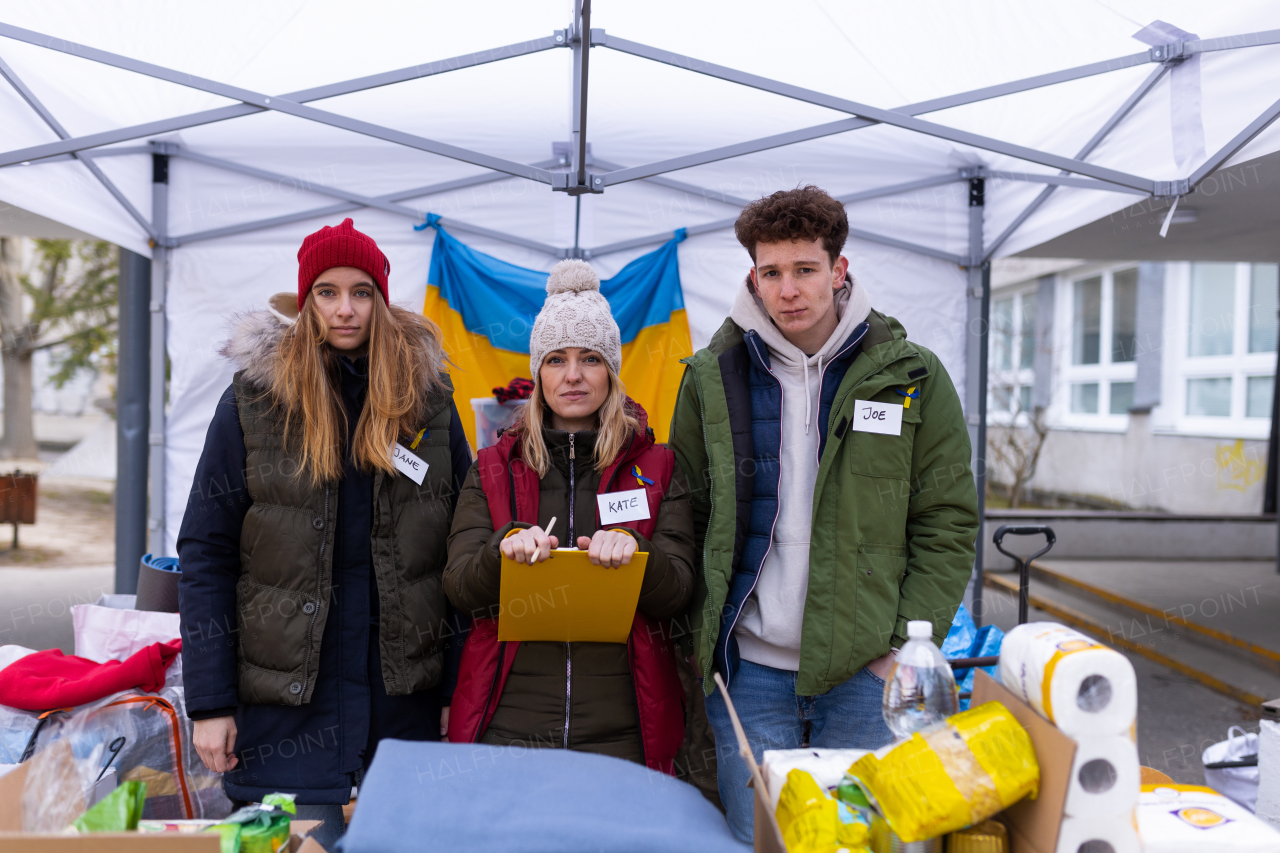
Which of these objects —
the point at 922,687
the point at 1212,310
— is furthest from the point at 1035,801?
the point at 1212,310

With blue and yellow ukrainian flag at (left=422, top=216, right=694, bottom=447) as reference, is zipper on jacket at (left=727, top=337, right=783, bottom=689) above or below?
below

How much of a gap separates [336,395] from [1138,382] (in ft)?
37.1

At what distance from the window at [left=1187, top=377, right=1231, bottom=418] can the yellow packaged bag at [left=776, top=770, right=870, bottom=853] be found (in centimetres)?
1048

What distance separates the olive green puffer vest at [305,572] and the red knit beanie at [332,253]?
0.85 feet

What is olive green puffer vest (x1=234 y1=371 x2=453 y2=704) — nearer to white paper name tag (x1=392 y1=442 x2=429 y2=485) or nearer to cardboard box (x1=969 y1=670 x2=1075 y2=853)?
white paper name tag (x1=392 y1=442 x2=429 y2=485)

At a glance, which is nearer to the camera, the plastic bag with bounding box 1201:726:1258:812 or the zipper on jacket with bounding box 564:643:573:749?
the zipper on jacket with bounding box 564:643:573:749

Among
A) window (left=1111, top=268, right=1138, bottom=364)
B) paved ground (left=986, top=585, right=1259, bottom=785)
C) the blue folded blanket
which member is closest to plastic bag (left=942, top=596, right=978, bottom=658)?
paved ground (left=986, top=585, right=1259, bottom=785)

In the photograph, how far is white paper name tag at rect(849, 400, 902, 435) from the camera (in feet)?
5.14

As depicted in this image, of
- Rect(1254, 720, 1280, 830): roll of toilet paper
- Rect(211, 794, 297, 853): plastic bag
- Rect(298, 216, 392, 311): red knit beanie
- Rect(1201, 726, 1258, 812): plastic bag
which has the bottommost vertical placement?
Rect(1201, 726, 1258, 812): plastic bag

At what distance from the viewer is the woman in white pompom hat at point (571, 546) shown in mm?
1577

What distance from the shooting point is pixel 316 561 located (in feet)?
5.25

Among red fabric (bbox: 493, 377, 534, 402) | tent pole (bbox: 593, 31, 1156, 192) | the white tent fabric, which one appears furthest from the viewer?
red fabric (bbox: 493, 377, 534, 402)

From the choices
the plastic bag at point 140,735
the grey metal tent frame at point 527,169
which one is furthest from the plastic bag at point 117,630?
the grey metal tent frame at point 527,169

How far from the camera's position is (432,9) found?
276 cm
